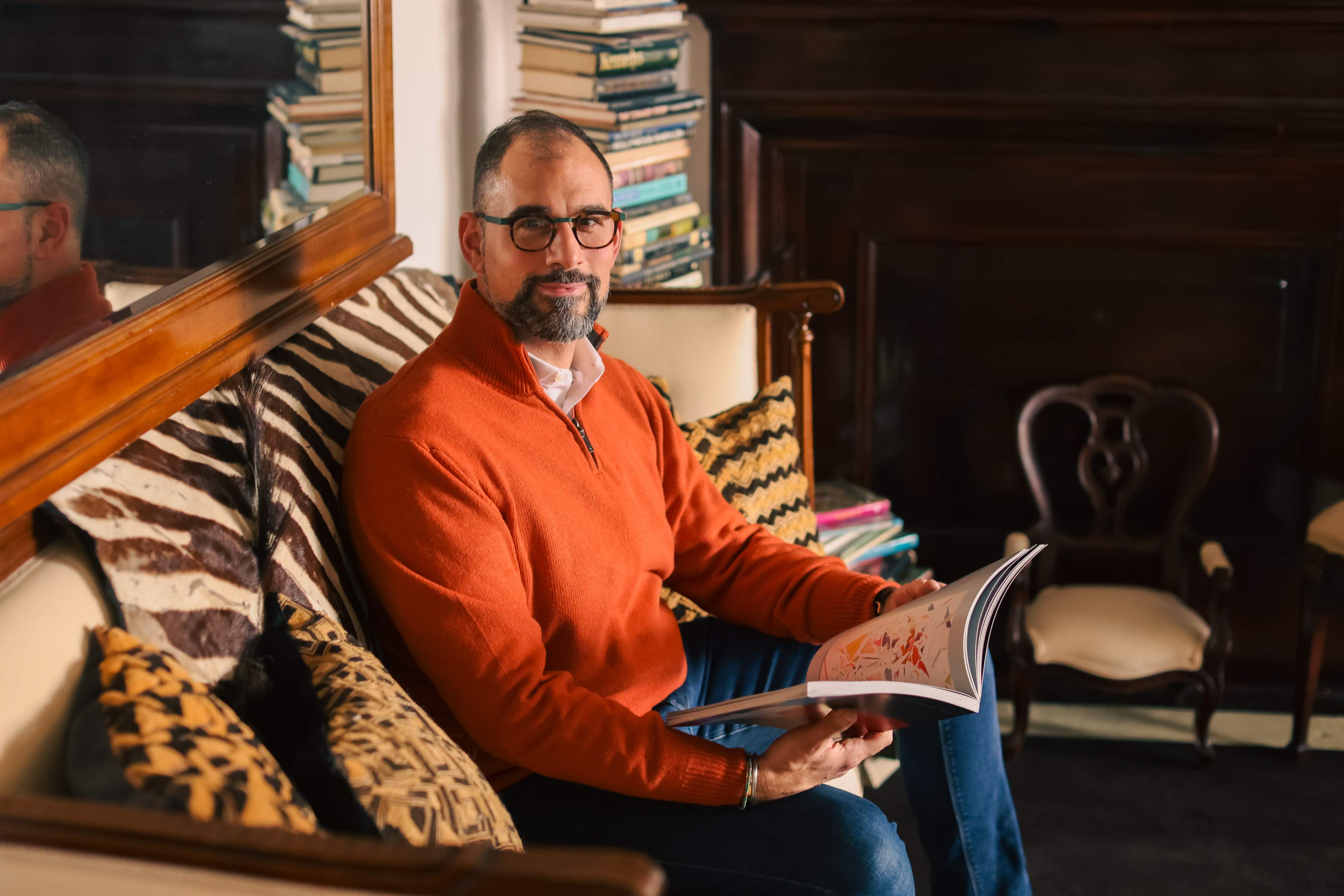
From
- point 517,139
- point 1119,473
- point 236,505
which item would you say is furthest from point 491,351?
point 1119,473

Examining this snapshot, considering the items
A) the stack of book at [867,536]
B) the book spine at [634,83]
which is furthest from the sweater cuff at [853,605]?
the book spine at [634,83]

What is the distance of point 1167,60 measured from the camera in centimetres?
249

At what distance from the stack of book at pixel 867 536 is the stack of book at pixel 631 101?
0.60 metres

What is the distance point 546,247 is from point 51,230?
60 cm

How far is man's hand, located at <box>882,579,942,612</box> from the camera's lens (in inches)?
57.9

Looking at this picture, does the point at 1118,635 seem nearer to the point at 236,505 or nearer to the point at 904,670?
the point at 904,670

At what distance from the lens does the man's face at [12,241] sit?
32.5 inches

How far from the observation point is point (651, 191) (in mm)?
2459

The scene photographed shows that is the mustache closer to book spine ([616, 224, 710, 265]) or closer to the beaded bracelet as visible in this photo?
the beaded bracelet

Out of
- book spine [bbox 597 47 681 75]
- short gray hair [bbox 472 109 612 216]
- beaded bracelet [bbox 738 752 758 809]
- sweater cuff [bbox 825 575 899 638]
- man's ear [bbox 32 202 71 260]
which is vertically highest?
book spine [bbox 597 47 681 75]

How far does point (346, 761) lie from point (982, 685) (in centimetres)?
94

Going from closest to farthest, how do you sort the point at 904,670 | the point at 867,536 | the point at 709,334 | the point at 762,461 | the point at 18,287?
1. the point at 18,287
2. the point at 904,670
3. the point at 762,461
4. the point at 709,334
5. the point at 867,536

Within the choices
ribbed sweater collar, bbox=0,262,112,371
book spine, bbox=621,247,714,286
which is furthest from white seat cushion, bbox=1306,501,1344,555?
ribbed sweater collar, bbox=0,262,112,371

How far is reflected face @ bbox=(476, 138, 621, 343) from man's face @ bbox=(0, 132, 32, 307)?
60cm
